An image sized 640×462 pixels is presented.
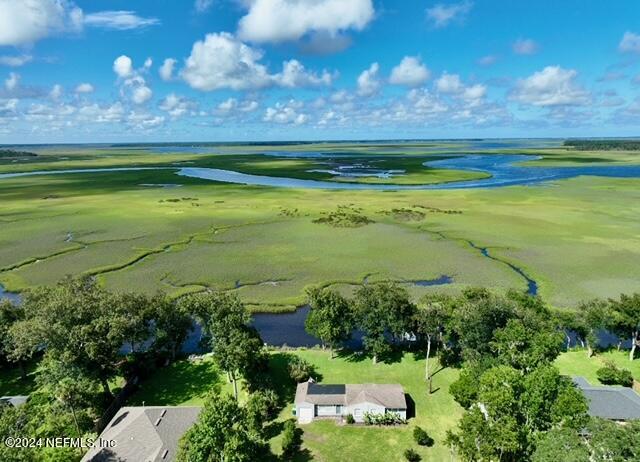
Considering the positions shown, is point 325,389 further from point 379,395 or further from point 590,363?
point 590,363

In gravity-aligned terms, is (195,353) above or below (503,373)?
below

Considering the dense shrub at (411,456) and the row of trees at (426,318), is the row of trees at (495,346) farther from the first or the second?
the dense shrub at (411,456)

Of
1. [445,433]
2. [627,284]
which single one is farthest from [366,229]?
[445,433]

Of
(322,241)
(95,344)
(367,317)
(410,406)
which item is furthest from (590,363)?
(322,241)

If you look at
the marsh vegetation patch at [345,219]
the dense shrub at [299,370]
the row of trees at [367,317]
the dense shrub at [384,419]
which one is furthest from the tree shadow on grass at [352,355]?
the marsh vegetation patch at [345,219]

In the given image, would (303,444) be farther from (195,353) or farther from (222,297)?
(195,353)

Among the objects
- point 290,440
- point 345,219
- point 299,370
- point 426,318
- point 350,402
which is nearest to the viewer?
point 290,440

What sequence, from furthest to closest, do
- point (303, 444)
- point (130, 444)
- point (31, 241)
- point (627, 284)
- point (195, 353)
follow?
point (31, 241) < point (627, 284) < point (195, 353) < point (303, 444) < point (130, 444)
